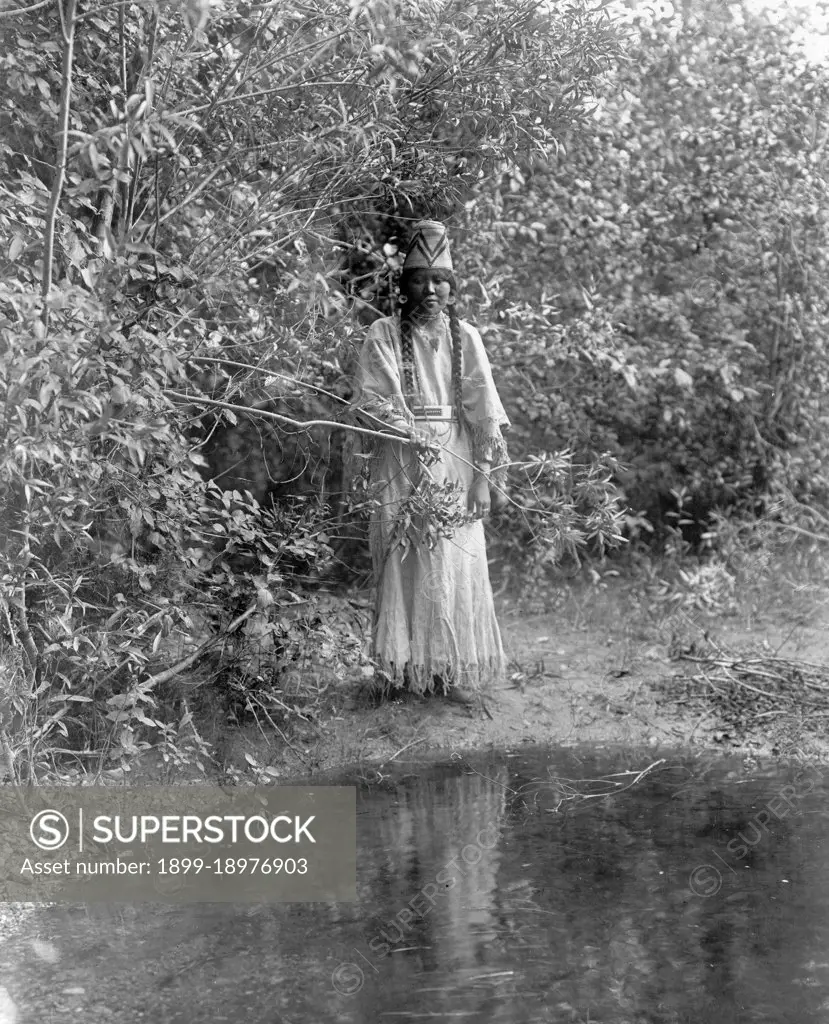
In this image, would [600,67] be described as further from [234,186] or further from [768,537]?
[768,537]

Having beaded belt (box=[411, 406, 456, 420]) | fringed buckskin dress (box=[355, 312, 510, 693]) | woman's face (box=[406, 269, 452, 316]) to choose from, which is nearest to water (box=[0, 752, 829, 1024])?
fringed buckskin dress (box=[355, 312, 510, 693])

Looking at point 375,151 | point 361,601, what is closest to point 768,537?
point 361,601

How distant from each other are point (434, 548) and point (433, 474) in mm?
356

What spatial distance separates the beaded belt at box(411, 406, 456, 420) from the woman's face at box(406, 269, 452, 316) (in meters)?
0.45

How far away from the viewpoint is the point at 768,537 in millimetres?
9336

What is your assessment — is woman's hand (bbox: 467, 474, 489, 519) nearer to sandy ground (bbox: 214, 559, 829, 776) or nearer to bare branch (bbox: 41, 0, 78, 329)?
sandy ground (bbox: 214, 559, 829, 776)

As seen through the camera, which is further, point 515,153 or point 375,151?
point 515,153

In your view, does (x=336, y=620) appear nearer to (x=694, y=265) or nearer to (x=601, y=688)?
(x=601, y=688)

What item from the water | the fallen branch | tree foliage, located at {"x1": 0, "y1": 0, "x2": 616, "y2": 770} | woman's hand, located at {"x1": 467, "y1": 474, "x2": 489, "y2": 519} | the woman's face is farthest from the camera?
woman's hand, located at {"x1": 467, "y1": 474, "x2": 489, "y2": 519}

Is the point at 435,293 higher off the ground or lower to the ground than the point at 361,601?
higher

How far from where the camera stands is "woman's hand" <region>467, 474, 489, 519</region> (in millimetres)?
6488

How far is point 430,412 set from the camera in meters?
6.42

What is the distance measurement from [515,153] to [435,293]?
29.0 inches
